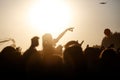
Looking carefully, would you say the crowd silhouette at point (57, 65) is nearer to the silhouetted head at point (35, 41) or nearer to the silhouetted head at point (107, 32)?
the silhouetted head at point (35, 41)

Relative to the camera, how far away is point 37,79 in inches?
418

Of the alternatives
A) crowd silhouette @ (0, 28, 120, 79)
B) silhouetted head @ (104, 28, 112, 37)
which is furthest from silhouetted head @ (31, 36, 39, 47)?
silhouetted head @ (104, 28, 112, 37)

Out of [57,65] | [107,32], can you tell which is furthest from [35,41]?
[107,32]

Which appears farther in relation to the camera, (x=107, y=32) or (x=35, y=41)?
(x=107, y=32)

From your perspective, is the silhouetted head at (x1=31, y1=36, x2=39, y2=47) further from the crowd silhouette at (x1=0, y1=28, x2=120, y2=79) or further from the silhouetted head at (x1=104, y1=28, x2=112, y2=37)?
the silhouetted head at (x1=104, y1=28, x2=112, y2=37)

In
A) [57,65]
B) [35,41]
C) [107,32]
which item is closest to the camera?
[57,65]

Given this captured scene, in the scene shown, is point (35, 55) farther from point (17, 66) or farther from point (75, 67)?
point (75, 67)

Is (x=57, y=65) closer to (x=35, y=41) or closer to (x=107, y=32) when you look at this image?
(x=35, y=41)

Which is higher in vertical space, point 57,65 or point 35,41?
point 35,41

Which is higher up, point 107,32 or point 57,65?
point 107,32

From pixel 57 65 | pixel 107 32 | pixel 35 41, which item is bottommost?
pixel 57 65

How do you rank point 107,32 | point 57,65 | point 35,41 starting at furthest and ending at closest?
point 107,32
point 35,41
point 57,65

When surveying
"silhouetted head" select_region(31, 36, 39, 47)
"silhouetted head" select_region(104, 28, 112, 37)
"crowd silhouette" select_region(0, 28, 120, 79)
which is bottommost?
"crowd silhouette" select_region(0, 28, 120, 79)

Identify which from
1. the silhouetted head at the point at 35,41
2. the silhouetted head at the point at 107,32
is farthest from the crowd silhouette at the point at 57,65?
the silhouetted head at the point at 107,32
